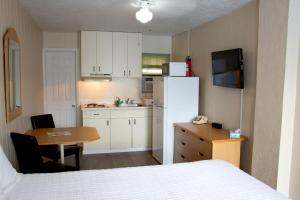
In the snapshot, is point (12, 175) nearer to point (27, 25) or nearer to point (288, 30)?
point (27, 25)

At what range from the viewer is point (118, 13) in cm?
372

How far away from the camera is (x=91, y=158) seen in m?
4.79

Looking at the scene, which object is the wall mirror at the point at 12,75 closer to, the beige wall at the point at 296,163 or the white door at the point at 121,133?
the white door at the point at 121,133

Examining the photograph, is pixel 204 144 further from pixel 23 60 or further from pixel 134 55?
pixel 134 55

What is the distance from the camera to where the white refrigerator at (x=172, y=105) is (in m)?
4.27

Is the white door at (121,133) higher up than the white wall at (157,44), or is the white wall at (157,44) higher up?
the white wall at (157,44)

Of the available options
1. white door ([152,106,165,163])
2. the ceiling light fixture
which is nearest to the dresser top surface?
white door ([152,106,165,163])

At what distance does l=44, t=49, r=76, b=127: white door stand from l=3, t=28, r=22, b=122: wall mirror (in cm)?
229

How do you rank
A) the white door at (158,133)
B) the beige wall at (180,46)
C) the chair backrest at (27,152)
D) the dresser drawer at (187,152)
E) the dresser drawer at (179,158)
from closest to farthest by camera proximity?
the chair backrest at (27,152), the dresser drawer at (187,152), the dresser drawer at (179,158), the white door at (158,133), the beige wall at (180,46)

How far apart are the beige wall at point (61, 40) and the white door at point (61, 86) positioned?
4.5 inches

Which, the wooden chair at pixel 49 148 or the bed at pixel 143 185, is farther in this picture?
the wooden chair at pixel 49 148

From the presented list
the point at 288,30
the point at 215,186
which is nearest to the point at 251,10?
the point at 288,30

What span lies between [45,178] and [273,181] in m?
2.30

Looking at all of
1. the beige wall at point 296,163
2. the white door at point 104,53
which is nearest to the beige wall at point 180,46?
the white door at point 104,53
